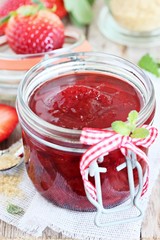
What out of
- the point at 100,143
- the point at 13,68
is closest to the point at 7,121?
the point at 13,68

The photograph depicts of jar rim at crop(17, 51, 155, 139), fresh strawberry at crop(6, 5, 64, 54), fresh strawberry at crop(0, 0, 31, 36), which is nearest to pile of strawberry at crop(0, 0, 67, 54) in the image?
fresh strawberry at crop(6, 5, 64, 54)

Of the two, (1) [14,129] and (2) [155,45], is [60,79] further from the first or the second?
(2) [155,45]

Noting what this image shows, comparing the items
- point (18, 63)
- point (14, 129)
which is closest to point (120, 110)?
point (14, 129)

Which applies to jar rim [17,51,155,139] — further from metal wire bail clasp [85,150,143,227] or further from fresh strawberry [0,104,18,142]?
fresh strawberry [0,104,18,142]

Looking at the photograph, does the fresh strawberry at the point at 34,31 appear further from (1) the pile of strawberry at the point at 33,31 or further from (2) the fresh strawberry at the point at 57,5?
(2) the fresh strawberry at the point at 57,5

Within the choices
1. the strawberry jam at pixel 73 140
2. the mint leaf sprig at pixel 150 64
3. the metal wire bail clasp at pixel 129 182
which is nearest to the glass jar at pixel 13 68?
the mint leaf sprig at pixel 150 64

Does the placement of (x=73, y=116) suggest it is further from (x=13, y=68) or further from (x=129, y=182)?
(x=13, y=68)
